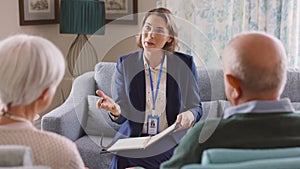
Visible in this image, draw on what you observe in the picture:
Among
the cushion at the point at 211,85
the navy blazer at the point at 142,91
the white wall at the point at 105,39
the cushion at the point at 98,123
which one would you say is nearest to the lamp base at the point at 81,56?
the white wall at the point at 105,39

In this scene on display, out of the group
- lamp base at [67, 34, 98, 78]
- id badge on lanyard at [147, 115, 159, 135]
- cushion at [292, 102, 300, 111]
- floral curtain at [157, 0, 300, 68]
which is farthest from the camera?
lamp base at [67, 34, 98, 78]

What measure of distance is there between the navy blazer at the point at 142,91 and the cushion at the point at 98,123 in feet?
2.28

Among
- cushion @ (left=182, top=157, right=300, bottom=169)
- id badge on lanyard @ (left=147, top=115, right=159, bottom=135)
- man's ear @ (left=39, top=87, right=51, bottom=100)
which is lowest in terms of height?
id badge on lanyard @ (left=147, top=115, right=159, bottom=135)

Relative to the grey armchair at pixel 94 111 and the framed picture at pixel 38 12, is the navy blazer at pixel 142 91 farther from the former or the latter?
the framed picture at pixel 38 12

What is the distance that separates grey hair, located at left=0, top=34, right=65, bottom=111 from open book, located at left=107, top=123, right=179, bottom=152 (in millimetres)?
896

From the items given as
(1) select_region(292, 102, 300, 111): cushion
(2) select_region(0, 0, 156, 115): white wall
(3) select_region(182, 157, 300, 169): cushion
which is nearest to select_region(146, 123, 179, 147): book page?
(3) select_region(182, 157, 300, 169): cushion

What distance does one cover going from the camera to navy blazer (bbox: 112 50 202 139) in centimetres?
247

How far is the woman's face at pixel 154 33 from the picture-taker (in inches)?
96.9

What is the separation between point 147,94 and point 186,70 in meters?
0.24

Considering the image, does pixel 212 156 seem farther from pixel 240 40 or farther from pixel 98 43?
pixel 98 43

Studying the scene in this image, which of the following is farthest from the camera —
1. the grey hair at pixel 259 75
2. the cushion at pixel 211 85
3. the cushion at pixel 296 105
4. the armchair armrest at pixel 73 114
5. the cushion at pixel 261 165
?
the cushion at pixel 211 85

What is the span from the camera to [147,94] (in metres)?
2.46

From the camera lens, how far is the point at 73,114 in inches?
125

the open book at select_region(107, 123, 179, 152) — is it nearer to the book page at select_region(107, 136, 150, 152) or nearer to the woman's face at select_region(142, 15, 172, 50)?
the book page at select_region(107, 136, 150, 152)
